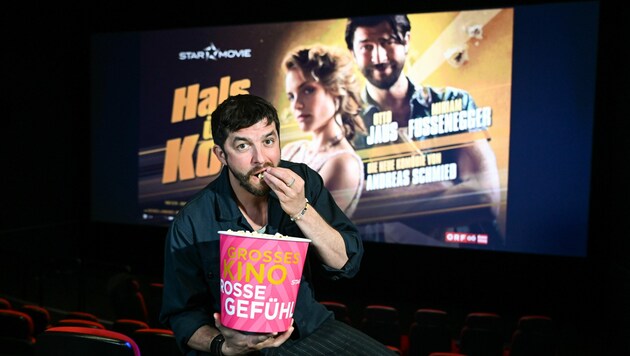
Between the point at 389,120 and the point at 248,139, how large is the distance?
6.24m

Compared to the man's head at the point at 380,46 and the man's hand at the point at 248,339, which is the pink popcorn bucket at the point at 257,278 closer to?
the man's hand at the point at 248,339

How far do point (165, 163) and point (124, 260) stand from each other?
1.87 meters

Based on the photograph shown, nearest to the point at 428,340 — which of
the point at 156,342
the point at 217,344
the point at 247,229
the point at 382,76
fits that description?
the point at 156,342

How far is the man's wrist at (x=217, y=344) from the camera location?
1.59 metres

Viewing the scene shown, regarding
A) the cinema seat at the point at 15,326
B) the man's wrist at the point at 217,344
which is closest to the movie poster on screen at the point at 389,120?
the cinema seat at the point at 15,326

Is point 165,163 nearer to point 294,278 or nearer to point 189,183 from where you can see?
point 189,183

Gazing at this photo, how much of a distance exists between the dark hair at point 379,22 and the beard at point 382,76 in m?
0.34

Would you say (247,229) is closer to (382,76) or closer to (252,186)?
(252,186)

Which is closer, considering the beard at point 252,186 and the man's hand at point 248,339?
the man's hand at point 248,339

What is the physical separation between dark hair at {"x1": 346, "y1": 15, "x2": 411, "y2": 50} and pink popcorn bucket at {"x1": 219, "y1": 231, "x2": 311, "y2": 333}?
6.65 metres

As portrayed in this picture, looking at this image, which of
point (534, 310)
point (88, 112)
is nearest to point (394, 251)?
point (534, 310)

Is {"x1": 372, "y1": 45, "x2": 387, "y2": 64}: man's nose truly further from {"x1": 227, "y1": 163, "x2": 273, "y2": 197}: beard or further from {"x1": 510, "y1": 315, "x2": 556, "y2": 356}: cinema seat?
{"x1": 227, "y1": 163, "x2": 273, "y2": 197}: beard

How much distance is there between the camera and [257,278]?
4.74ft

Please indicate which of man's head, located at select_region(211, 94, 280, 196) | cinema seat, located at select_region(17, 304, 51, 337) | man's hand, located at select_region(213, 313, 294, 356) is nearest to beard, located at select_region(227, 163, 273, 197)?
man's head, located at select_region(211, 94, 280, 196)
